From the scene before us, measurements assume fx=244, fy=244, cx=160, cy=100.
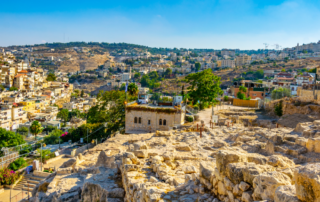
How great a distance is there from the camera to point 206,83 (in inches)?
1134

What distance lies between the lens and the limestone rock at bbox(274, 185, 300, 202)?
3.26 metres

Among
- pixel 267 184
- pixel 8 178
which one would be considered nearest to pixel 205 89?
pixel 8 178

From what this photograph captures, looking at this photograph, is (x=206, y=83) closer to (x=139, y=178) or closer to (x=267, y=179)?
(x=139, y=178)

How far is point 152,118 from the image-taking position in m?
20.4

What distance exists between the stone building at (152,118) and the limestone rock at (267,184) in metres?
16.0

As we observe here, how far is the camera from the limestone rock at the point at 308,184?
3064 millimetres

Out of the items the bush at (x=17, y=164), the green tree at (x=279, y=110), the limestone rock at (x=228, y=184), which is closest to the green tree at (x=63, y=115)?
the bush at (x=17, y=164)

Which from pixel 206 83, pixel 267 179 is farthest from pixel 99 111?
pixel 267 179

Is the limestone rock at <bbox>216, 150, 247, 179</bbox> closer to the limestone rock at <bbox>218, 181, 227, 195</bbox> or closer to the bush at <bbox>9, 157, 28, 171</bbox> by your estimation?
the limestone rock at <bbox>218, 181, 227, 195</bbox>

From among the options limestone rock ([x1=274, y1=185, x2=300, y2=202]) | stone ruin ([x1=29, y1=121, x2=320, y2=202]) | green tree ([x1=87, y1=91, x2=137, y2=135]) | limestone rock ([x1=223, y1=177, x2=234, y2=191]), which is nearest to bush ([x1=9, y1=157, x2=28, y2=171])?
green tree ([x1=87, y1=91, x2=137, y2=135])

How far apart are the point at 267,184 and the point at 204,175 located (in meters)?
1.78

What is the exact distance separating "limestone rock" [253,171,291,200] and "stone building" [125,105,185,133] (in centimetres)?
1595

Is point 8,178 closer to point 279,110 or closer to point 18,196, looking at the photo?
point 18,196

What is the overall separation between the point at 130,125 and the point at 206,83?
1202cm
